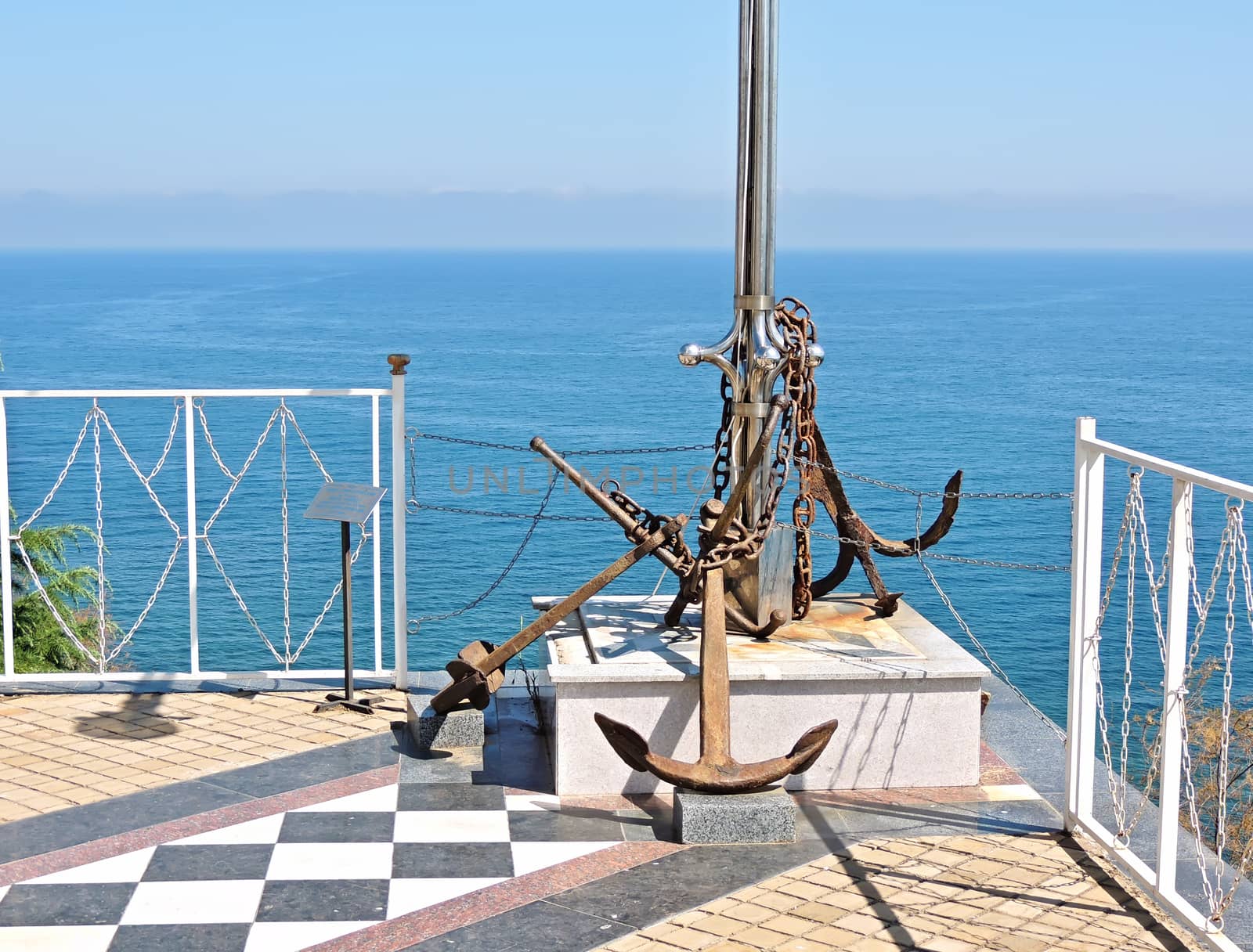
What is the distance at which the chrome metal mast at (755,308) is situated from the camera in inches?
249

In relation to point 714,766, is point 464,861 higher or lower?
lower

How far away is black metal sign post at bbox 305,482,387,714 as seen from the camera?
667 centimetres

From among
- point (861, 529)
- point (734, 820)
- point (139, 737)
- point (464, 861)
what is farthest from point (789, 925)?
point (139, 737)

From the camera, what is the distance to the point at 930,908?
4.84 meters

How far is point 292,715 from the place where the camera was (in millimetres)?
6906

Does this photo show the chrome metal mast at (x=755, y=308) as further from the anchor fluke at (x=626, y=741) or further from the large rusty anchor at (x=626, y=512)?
the anchor fluke at (x=626, y=741)

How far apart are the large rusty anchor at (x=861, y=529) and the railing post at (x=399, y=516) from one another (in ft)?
6.24

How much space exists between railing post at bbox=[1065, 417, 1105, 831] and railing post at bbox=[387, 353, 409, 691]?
301cm

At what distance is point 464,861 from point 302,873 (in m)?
0.56

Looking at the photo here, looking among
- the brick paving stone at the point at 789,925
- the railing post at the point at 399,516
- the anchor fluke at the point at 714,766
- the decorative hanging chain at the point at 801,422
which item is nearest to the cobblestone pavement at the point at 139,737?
the railing post at the point at 399,516

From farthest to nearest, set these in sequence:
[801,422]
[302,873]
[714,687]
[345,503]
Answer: [345,503] < [801,422] < [714,687] < [302,873]

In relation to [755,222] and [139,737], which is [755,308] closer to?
[755,222]

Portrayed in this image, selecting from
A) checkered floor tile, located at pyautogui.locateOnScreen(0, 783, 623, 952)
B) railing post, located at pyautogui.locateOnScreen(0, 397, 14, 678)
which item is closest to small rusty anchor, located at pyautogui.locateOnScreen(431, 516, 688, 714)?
checkered floor tile, located at pyautogui.locateOnScreen(0, 783, 623, 952)

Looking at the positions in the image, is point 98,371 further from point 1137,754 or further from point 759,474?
point 759,474
